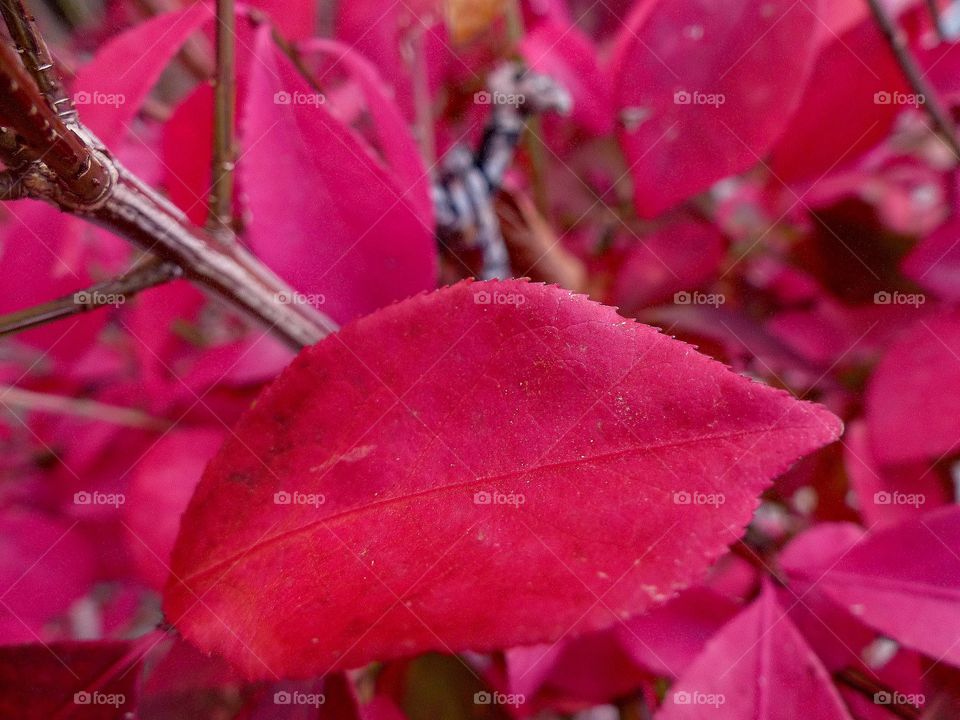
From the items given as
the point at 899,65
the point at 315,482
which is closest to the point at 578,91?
the point at 899,65

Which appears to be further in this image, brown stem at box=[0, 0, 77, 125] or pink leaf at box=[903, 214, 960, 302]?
pink leaf at box=[903, 214, 960, 302]

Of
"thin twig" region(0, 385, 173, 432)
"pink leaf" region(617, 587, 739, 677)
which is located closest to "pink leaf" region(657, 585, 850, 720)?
"pink leaf" region(617, 587, 739, 677)

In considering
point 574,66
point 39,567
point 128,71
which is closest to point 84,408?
point 39,567

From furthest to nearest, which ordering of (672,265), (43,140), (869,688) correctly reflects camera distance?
(672,265), (869,688), (43,140)

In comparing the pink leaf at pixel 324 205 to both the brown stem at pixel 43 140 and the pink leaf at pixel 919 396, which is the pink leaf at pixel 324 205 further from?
the pink leaf at pixel 919 396

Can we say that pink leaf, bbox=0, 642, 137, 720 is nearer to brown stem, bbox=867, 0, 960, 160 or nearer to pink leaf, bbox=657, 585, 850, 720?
pink leaf, bbox=657, 585, 850, 720

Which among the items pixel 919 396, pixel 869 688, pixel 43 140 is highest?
pixel 43 140

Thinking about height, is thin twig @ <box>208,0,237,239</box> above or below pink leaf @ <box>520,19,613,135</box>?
below

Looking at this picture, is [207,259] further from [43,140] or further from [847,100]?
[847,100]

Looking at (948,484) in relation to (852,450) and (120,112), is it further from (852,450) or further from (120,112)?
(120,112)
